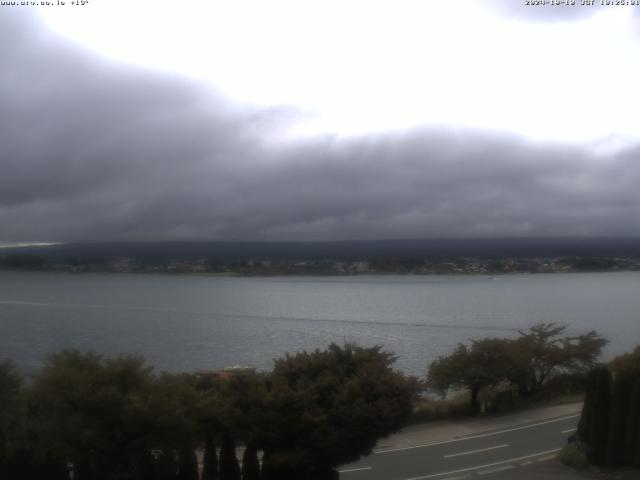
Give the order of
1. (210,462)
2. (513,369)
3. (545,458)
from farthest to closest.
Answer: (513,369) < (545,458) < (210,462)

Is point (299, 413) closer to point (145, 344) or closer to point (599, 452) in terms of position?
point (599, 452)

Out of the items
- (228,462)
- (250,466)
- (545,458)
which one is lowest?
(545,458)

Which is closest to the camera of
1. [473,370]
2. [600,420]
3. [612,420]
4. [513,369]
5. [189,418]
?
[189,418]

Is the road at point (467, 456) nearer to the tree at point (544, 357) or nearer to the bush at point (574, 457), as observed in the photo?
the bush at point (574, 457)

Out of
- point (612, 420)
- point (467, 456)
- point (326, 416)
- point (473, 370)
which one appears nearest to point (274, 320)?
point (473, 370)

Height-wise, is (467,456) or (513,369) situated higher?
(513,369)

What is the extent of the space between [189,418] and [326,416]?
2.74 m

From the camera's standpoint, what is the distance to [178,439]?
49.0 feet

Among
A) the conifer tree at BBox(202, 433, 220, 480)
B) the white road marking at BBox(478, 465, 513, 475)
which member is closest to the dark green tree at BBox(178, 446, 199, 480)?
the conifer tree at BBox(202, 433, 220, 480)

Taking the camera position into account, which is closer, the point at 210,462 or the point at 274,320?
the point at 210,462

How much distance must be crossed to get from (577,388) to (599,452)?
651 inches

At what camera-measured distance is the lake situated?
5297 cm

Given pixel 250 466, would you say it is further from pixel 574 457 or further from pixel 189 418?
pixel 574 457

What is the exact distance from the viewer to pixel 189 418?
15.0 meters
